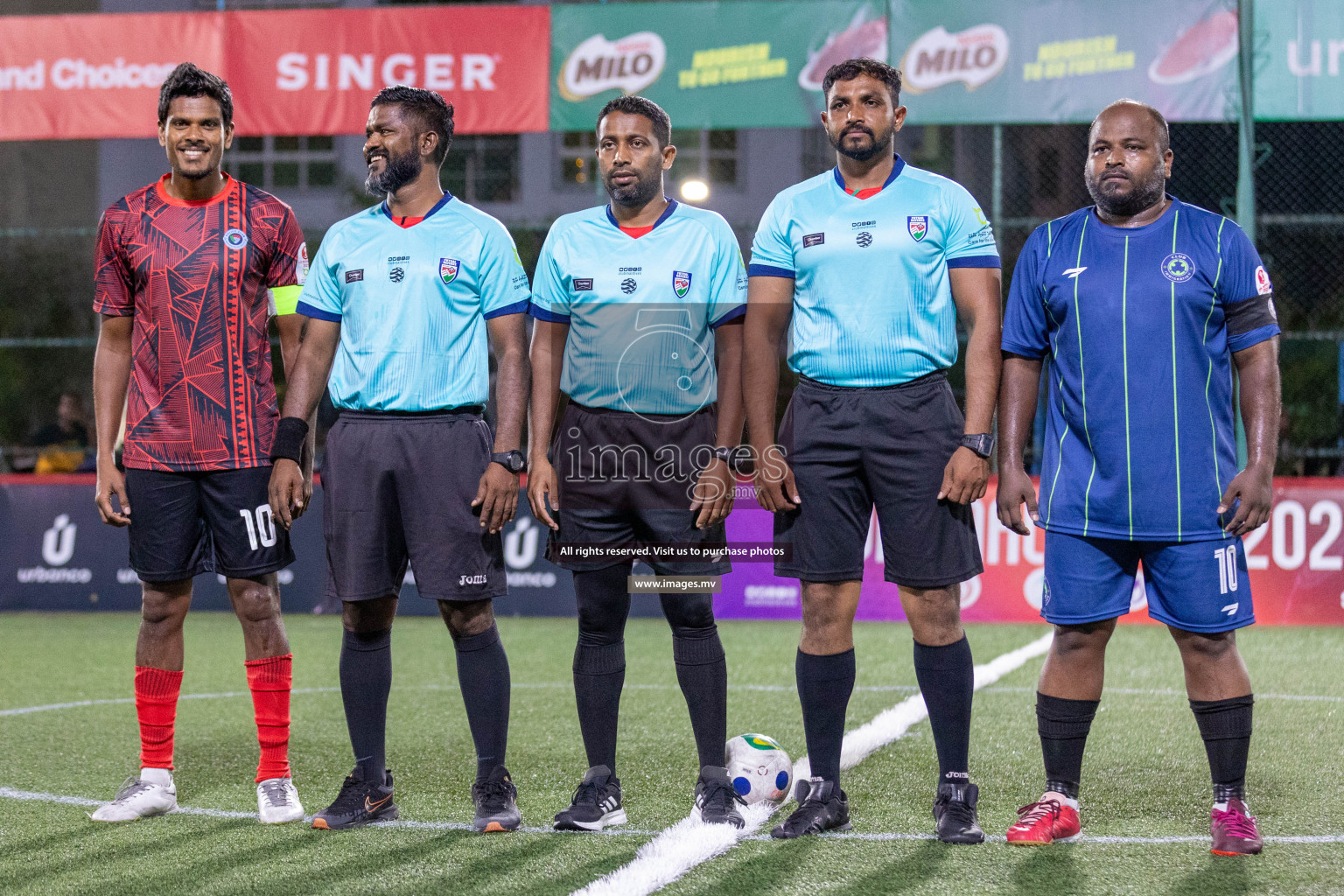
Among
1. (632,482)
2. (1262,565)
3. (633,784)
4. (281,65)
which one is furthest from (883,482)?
(281,65)

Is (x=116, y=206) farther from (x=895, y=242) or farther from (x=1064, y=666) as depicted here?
(x=1064, y=666)

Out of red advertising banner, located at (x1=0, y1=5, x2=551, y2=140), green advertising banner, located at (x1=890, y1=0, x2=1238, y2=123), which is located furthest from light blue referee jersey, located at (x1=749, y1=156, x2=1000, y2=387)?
red advertising banner, located at (x1=0, y1=5, x2=551, y2=140)

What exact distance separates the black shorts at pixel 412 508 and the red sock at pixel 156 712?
0.79 meters

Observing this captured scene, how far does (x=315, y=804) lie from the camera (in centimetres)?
425

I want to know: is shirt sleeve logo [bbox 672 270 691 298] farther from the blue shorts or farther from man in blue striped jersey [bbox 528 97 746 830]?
the blue shorts

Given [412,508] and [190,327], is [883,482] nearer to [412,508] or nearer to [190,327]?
[412,508]

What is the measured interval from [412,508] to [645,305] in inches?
36.5

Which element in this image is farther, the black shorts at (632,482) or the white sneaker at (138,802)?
the white sneaker at (138,802)

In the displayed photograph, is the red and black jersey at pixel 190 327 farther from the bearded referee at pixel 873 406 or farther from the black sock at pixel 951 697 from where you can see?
the black sock at pixel 951 697

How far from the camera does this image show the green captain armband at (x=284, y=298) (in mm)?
4289

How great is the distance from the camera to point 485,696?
156 inches

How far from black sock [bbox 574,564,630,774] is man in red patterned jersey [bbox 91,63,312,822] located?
3.19 feet

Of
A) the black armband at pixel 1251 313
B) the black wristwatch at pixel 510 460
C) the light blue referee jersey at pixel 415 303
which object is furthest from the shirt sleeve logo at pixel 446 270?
the black armband at pixel 1251 313

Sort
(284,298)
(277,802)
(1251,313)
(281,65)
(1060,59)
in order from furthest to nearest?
(281,65), (1060,59), (284,298), (277,802), (1251,313)
